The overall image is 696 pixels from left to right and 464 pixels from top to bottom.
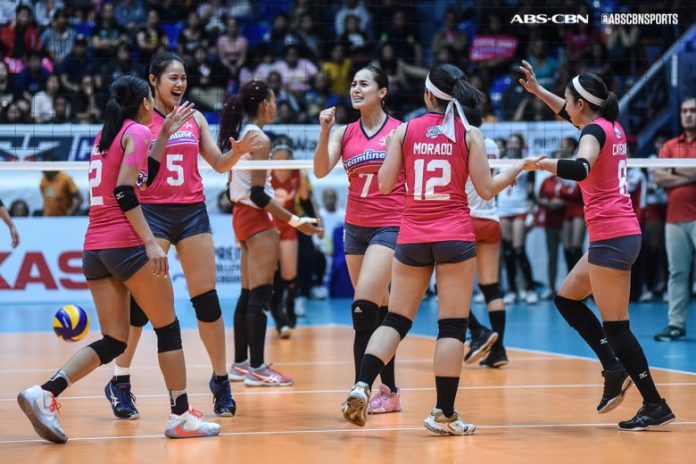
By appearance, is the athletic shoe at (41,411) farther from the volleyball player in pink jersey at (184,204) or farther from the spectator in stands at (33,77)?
the spectator in stands at (33,77)

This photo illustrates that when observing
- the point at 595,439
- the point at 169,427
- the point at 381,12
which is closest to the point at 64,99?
the point at 381,12

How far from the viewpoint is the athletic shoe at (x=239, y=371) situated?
912cm

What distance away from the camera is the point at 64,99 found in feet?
53.5

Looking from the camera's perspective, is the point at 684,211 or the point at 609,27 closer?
the point at 684,211

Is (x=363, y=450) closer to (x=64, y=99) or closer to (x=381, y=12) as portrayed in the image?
(x=64, y=99)

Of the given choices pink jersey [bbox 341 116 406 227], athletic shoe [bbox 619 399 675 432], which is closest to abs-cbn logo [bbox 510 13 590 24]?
pink jersey [bbox 341 116 406 227]

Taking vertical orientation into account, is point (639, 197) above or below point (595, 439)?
above

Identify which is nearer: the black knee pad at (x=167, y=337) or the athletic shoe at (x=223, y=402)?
the black knee pad at (x=167, y=337)

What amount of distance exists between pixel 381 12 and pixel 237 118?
1128 cm

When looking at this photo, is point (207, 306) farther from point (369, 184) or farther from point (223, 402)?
point (369, 184)

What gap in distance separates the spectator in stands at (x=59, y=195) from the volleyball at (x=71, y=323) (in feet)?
28.4

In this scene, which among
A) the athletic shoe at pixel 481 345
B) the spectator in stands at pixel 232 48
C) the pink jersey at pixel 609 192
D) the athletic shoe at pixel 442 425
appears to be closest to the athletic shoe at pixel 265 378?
the athletic shoe at pixel 481 345

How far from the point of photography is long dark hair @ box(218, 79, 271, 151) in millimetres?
8547

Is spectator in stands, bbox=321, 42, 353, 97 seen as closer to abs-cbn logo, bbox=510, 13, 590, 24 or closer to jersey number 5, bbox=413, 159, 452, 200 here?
abs-cbn logo, bbox=510, 13, 590, 24
